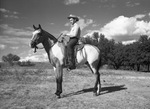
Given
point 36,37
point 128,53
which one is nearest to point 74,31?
point 36,37

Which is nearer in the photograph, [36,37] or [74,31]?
[36,37]

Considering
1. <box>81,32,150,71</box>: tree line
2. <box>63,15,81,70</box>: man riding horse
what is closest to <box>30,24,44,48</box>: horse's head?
<box>63,15,81,70</box>: man riding horse

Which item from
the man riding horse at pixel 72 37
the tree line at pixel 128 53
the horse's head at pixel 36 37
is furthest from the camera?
the tree line at pixel 128 53

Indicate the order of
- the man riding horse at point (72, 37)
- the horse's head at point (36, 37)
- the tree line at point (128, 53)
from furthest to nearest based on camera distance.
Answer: the tree line at point (128, 53) → the man riding horse at point (72, 37) → the horse's head at point (36, 37)

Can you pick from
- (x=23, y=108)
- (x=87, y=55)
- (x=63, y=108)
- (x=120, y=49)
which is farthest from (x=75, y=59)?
(x=120, y=49)

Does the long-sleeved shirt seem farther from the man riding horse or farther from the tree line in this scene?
the tree line

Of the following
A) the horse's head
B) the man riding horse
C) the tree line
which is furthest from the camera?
the tree line

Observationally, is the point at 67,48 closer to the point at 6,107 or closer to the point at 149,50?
the point at 6,107

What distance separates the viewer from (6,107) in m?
5.34

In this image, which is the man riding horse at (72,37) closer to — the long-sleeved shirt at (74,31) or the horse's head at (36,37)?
the long-sleeved shirt at (74,31)

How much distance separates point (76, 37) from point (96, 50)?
152cm

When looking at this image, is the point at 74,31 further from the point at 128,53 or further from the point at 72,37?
the point at 128,53

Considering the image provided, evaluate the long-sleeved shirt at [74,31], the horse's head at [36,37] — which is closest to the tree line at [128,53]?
the long-sleeved shirt at [74,31]

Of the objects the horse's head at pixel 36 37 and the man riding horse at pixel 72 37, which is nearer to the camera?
the horse's head at pixel 36 37
